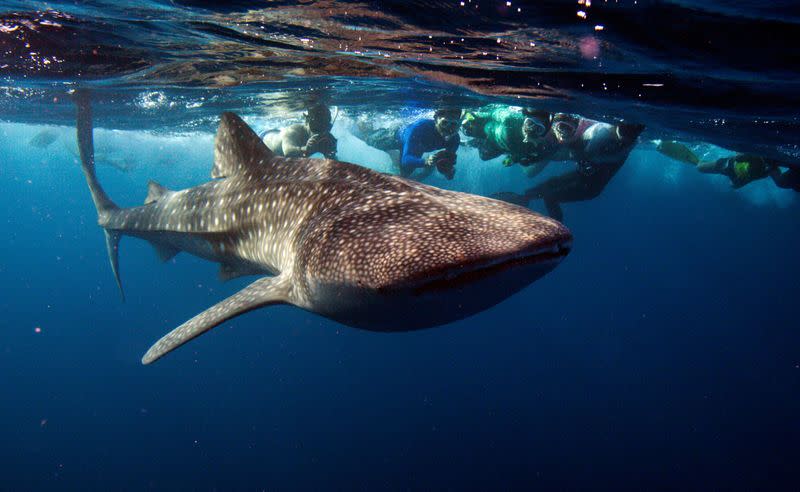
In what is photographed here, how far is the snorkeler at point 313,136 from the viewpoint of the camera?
34.4 ft

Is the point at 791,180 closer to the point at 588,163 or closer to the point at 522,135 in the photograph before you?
the point at 588,163

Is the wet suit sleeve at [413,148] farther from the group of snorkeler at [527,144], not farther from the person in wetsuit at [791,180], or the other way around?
the person in wetsuit at [791,180]

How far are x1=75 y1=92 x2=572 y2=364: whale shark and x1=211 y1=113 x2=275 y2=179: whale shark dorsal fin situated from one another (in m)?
0.01

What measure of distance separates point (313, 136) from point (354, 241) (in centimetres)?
854

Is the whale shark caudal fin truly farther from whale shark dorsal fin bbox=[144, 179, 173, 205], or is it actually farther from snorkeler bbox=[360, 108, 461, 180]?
snorkeler bbox=[360, 108, 461, 180]

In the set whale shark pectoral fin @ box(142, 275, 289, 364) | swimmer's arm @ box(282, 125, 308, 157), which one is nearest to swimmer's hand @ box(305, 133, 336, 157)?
swimmer's arm @ box(282, 125, 308, 157)

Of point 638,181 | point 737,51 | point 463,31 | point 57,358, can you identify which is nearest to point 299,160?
point 463,31

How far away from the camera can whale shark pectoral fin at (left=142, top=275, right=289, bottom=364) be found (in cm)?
352

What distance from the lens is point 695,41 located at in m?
6.66

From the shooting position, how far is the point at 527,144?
10.5m

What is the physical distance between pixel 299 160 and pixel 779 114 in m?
12.7

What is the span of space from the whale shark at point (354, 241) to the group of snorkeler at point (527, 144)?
5.65 meters

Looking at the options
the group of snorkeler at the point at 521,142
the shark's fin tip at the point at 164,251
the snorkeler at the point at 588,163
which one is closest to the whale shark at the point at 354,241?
the shark's fin tip at the point at 164,251

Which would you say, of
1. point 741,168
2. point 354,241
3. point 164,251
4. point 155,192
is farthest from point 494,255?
point 741,168
